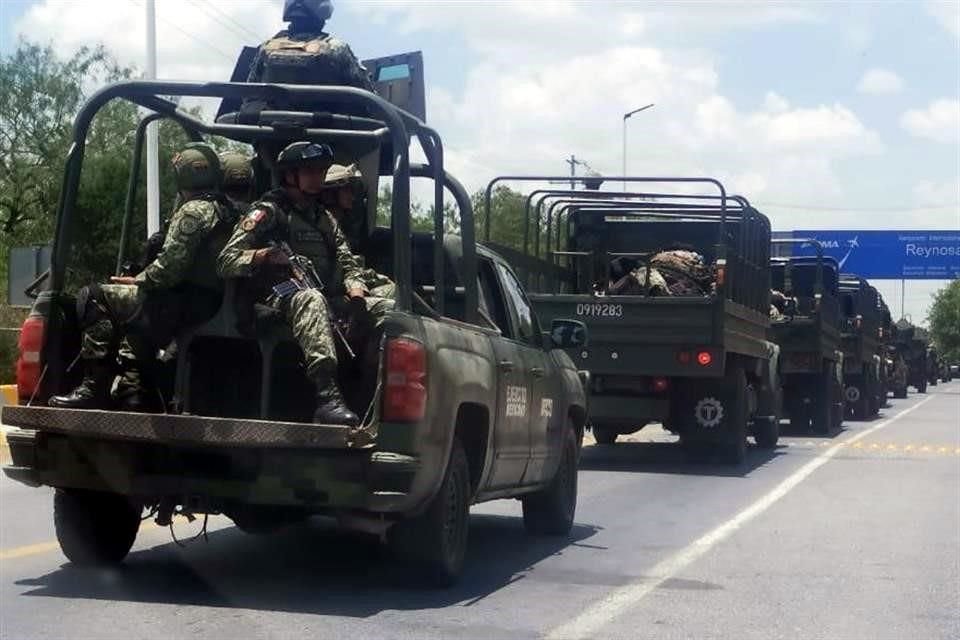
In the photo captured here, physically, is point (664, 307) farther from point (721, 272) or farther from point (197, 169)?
point (197, 169)

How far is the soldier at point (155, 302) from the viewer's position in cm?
786

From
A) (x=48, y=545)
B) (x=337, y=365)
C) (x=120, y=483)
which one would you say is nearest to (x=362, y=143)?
(x=337, y=365)

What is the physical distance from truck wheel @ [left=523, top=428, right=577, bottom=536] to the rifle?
3.04 meters

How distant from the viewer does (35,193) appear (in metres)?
43.3

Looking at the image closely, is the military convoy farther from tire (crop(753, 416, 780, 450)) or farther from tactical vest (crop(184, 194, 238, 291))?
tire (crop(753, 416, 780, 450))

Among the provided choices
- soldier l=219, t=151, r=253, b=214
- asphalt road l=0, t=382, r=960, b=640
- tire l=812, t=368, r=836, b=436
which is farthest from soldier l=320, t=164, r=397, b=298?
tire l=812, t=368, r=836, b=436

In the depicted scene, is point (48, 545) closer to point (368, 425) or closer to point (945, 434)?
point (368, 425)

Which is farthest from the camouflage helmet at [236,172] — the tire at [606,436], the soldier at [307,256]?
the tire at [606,436]

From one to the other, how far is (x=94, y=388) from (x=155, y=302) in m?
0.52

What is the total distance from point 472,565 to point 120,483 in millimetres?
2315

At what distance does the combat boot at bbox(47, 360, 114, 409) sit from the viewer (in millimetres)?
7875

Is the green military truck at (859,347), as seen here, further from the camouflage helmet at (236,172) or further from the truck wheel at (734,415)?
the camouflage helmet at (236,172)

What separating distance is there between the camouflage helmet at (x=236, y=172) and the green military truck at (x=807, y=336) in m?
15.5

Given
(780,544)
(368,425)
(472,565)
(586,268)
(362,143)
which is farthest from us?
(586,268)
